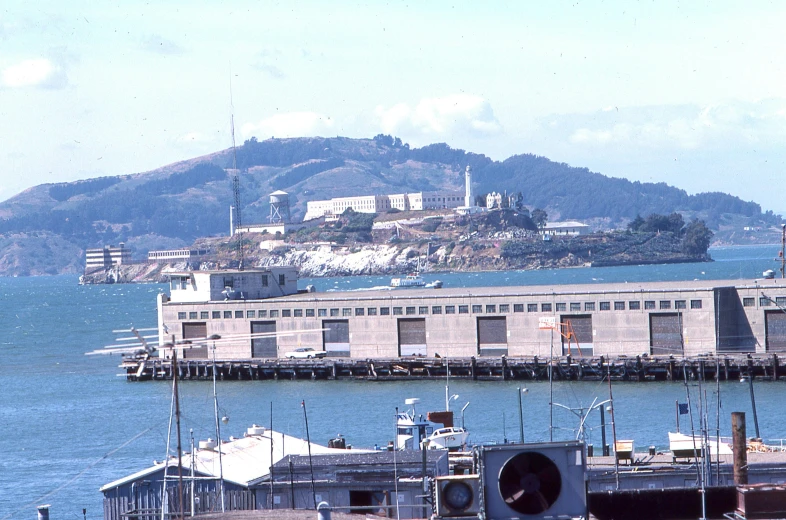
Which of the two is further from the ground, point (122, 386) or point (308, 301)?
point (308, 301)

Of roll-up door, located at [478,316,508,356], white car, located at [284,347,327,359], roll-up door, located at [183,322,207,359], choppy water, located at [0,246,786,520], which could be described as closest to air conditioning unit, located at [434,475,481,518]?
choppy water, located at [0,246,786,520]

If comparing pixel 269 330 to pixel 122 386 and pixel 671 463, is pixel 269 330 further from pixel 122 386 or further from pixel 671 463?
pixel 671 463

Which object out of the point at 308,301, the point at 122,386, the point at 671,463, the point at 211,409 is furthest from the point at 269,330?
the point at 671,463

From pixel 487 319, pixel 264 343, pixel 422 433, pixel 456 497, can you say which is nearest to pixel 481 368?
pixel 487 319

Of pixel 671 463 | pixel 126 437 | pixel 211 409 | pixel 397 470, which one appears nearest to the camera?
pixel 397 470

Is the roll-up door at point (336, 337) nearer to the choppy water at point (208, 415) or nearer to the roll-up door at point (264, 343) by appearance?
the roll-up door at point (264, 343)

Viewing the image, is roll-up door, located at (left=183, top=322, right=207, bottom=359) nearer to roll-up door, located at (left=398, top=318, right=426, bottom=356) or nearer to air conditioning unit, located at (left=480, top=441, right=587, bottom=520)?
roll-up door, located at (left=398, top=318, right=426, bottom=356)

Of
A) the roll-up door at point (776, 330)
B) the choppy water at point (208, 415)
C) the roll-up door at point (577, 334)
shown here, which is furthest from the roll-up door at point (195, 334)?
the roll-up door at point (776, 330)

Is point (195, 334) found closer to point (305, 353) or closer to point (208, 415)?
point (305, 353)
